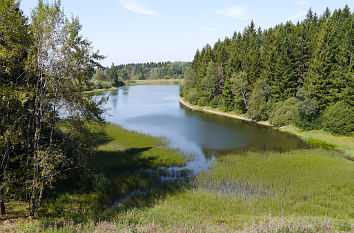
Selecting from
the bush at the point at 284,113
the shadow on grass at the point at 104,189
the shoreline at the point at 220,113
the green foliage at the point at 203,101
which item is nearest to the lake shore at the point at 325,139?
the bush at the point at 284,113

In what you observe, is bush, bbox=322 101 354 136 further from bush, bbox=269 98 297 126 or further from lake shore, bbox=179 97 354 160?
bush, bbox=269 98 297 126

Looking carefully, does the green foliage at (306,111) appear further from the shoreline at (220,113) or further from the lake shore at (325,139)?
the shoreline at (220,113)

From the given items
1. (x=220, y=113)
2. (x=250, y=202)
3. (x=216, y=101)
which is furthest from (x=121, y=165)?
(x=216, y=101)

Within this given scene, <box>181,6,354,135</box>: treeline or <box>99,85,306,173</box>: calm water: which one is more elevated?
<box>181,6,354,135</box>: treeline

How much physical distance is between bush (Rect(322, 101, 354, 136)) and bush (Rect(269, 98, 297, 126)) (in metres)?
6.90

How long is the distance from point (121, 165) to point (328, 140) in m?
30.4

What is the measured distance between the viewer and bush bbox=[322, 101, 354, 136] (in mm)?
37344

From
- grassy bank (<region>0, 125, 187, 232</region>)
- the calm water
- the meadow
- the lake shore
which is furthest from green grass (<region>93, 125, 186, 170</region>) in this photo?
the lake shore

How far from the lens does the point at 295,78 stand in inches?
2051

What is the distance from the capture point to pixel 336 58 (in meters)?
Result: 42.0

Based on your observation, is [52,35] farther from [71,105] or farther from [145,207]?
[145,207]

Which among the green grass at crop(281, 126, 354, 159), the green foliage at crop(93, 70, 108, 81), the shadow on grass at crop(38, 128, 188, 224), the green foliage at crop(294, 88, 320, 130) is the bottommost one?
the shadow on grass at crop(38, 128, 188, 224)

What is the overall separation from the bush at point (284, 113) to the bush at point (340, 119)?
690cm

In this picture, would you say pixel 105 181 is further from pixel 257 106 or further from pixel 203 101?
pixel 203 101
